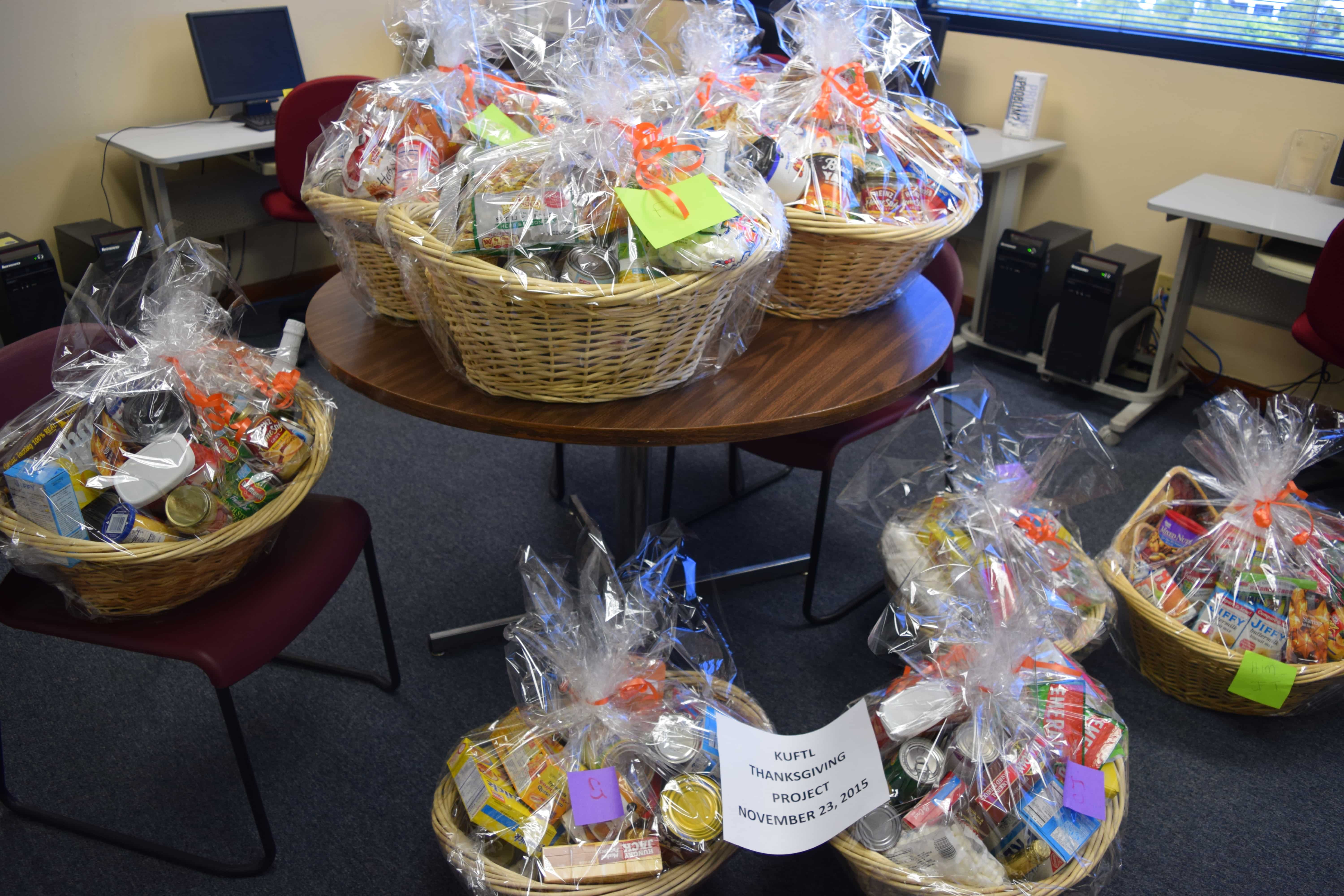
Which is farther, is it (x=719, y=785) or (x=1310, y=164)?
(x=1310, y=164)

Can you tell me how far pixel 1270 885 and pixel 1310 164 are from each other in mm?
2054

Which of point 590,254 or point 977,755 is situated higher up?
point 590,254

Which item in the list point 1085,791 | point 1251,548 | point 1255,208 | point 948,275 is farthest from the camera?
point 1255,208

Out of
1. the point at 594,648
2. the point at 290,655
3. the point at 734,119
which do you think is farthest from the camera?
the point at 290,655

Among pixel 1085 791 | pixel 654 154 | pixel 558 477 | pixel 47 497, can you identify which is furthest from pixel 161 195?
pixel 1085 791

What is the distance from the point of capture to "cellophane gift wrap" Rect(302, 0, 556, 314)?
4.31ft

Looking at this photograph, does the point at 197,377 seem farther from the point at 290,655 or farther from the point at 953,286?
the point at 953,286

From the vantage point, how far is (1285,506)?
1712 millimetres

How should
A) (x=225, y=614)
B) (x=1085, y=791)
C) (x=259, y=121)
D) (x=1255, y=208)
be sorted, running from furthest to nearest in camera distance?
1. (x=259, y=121)
2. (x=1255, y=208)
3. (x=225, y=614)
4. (x=1085, y=791)

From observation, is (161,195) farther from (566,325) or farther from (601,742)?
(601,742)

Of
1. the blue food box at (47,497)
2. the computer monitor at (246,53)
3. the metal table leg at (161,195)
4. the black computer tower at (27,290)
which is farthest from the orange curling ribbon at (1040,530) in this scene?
the black computer tower at (27,290)

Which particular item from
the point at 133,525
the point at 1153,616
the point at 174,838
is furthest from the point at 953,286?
the point at 174,838

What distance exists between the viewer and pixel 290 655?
182 centimetres

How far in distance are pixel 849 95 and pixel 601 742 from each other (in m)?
1.10
